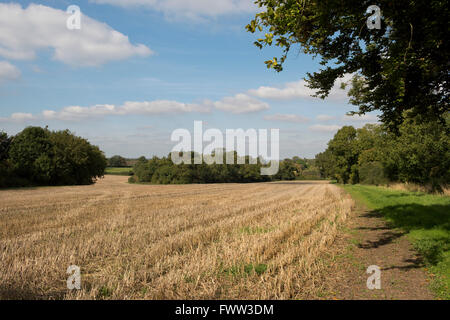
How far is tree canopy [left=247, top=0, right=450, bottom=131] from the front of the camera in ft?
20.8

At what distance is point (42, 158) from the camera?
50406 mm

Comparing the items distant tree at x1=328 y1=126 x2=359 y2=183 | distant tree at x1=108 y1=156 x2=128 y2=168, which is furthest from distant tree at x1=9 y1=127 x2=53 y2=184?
distant tree at x1=108 y1=156 x2=128 y2=168

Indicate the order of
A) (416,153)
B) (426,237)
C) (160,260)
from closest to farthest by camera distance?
(160,260)
(426,237)
(416,153)

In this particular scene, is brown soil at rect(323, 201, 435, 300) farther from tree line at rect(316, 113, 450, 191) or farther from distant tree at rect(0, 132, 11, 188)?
distant tree at rect(0, 132, 11, 188)

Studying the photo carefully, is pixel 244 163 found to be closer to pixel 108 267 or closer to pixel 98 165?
pixel 98 165

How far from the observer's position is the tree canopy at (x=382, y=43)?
20.8 feet

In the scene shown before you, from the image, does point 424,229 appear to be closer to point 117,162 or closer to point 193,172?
point 193,172

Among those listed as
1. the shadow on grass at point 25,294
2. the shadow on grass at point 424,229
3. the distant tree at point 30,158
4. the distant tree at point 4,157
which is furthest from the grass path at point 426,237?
the distant tree at point 30,158

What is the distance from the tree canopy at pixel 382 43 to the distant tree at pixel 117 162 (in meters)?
134

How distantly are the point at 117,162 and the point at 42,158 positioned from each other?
3328 inches

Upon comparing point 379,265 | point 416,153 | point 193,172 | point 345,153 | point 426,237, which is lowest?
point 379,265

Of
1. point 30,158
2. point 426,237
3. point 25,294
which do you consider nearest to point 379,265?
point 426,237

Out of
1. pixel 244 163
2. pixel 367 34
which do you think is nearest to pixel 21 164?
pixel 367 34
